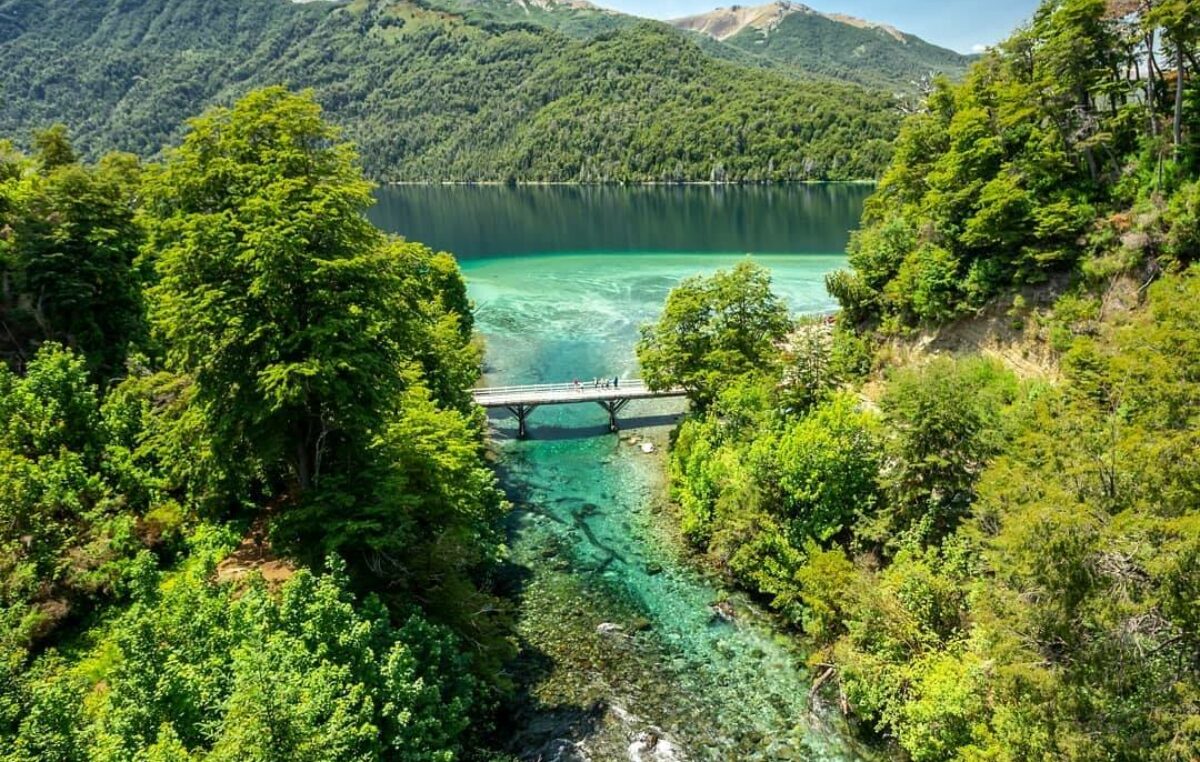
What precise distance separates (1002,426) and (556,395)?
28.0 metres

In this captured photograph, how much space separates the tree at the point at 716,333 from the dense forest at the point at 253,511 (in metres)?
13.5

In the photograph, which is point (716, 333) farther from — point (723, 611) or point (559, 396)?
point (723, 611)

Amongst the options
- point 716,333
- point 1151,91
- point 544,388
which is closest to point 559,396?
point 544,388

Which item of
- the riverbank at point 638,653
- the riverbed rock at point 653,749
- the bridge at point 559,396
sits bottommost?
the riverbed rock at point 653,749

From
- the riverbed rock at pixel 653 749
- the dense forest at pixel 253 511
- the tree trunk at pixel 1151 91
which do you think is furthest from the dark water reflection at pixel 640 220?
the riverbed rock at pixel 653 749

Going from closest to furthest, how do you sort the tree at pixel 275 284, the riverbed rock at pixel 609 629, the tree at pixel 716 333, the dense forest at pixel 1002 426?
the dense forest at pixel 1002 426 < the tree at pixel 275 284 < the riverbed rock at pixel 609 629 < the tree at pixel 716 333

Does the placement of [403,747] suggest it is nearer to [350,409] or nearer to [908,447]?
[350,409]

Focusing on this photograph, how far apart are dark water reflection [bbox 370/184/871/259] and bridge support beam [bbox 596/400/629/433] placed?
192ft

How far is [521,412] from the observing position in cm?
4284

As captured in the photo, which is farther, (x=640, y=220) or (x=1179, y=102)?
(x=640, y=220)

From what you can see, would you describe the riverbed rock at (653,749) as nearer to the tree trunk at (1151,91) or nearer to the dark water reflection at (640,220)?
the tree trunk at (1151,91)

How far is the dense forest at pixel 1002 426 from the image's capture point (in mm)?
12797

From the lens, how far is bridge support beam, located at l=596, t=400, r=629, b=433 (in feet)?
141

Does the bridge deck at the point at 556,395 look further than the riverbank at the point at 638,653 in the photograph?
Yes
